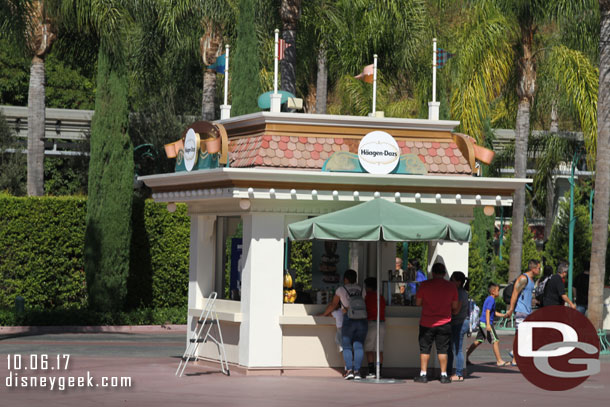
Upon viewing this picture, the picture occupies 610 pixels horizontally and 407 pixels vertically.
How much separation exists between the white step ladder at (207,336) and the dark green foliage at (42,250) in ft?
37.2

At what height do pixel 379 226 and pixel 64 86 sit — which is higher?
pixel 64 86

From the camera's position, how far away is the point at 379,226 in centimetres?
1498

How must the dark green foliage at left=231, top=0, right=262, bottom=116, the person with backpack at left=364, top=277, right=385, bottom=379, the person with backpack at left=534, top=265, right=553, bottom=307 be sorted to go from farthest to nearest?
the dark green foliage at left=231, top=0, right=262, bottom=116
the person with backpack at left=534, top=265, right=553, bottom=307
the person with backpack at left=364, top=277, right=385, bottom=379

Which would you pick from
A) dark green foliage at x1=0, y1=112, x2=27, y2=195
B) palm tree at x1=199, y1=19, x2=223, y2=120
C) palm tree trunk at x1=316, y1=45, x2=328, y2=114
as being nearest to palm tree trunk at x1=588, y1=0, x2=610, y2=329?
palm tree trunk at x1=316, y1=45, x2=328, y2=114

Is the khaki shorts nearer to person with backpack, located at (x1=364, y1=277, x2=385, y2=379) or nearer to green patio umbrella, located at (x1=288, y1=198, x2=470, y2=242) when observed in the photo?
person with backpack, located at (x1=364, y1=277, x2=385, y2=379)

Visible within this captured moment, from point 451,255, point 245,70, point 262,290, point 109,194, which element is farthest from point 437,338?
point 245,70

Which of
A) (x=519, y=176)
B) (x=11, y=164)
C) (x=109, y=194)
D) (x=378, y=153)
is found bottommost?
(x=109, y=194)

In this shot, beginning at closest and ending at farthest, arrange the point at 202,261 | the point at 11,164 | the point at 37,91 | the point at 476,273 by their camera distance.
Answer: the point at 202,261 → the point at 37,91 → the point at 476,273 → the point at 11,164

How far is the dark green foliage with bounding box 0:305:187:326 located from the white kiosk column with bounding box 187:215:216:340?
9.30 m

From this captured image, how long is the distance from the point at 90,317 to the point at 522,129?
42.7 ft

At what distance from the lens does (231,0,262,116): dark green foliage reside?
1106 inches

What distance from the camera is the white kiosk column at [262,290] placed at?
15984 millimetres

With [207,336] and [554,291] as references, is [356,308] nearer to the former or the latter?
[207,336]

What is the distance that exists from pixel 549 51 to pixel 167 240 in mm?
12128
